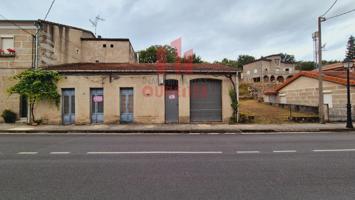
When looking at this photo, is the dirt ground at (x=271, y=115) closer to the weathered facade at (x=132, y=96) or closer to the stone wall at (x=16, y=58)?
the weathered facade at (x=132, y=96)

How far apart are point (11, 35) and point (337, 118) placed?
82.0 ft

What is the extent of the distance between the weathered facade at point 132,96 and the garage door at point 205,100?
0.07 meters

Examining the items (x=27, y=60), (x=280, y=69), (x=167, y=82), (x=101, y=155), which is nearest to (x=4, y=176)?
(x=101, y=155)

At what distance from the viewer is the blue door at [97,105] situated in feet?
48.9

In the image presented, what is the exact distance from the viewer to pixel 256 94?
4019cm

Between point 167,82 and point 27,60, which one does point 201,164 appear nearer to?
point 167,82

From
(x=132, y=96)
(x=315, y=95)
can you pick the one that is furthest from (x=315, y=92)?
(x=132, y=96)

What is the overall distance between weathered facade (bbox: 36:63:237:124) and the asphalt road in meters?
7.40

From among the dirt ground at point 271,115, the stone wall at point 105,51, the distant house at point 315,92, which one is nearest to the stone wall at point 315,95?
the distant house at point 315,92

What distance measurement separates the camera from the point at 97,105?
15.0 meters

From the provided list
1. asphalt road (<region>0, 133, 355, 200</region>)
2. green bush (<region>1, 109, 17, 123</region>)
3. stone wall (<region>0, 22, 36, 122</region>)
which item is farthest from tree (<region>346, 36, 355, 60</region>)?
green bush (<region>1, 109, 17, 123</region>)

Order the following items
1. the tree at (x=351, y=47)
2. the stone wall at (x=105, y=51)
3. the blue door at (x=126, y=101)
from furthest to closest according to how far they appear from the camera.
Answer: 1. the tree at (x=351, y=47)
2. the stone wall at (x=105, y=51)
3. the blue door at (x=126, y=101)

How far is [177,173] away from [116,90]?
36.9ft

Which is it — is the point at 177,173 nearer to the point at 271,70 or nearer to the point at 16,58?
the point at 16,58
